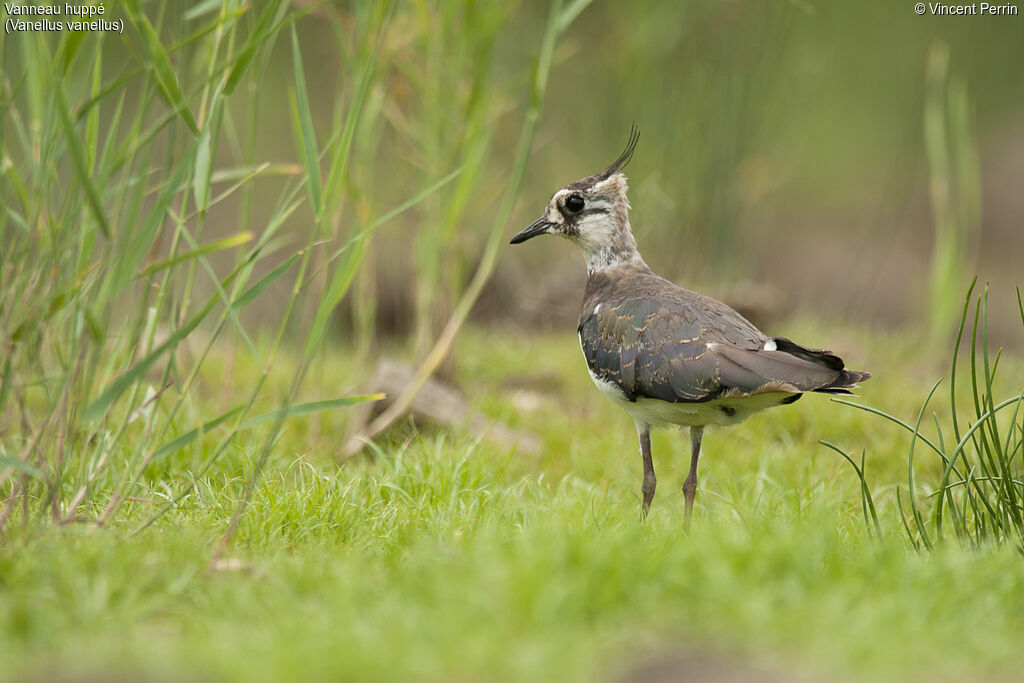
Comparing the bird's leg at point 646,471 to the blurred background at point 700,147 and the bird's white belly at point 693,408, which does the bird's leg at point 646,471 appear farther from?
the blurred background at point 700,147

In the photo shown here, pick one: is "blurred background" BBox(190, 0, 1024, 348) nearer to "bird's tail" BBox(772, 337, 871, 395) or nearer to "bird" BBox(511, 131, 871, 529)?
"bird" BBox(511, 131, 871, 529)

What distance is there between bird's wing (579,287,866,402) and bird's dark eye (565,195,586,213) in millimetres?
562

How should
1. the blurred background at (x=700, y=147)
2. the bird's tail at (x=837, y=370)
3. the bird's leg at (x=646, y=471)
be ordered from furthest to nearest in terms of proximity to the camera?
the blurred background at (x=700, y=147), the bird's leg at (x=646, y=471), the bird's tail at (x=837, y=370)

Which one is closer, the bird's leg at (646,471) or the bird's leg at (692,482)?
the bird's leg at (692,482)

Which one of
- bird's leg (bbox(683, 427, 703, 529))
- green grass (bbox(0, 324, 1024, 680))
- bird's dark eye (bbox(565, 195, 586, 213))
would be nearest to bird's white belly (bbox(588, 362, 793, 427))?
bird's leg (bbox(683, 427, 703, 529))

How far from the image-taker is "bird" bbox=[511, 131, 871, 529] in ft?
12.1

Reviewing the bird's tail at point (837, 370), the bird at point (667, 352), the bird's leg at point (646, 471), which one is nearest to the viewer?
the bird's tail at point (837, 370)

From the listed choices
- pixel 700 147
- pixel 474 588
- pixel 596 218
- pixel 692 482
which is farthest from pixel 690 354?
pixel 700 147

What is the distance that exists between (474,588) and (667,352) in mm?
1535

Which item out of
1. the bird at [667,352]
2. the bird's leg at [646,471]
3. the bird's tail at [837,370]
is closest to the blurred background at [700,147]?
the bird at [667,352]

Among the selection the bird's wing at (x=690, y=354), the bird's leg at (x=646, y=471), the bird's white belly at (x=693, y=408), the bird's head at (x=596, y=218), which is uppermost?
the bird's head at (x=596, y=218)

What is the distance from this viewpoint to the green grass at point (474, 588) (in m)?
2.47

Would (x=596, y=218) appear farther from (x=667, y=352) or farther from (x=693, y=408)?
(x=693, y=408)

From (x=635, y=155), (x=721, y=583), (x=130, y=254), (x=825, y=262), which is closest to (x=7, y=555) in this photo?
(x=130, y=254)
